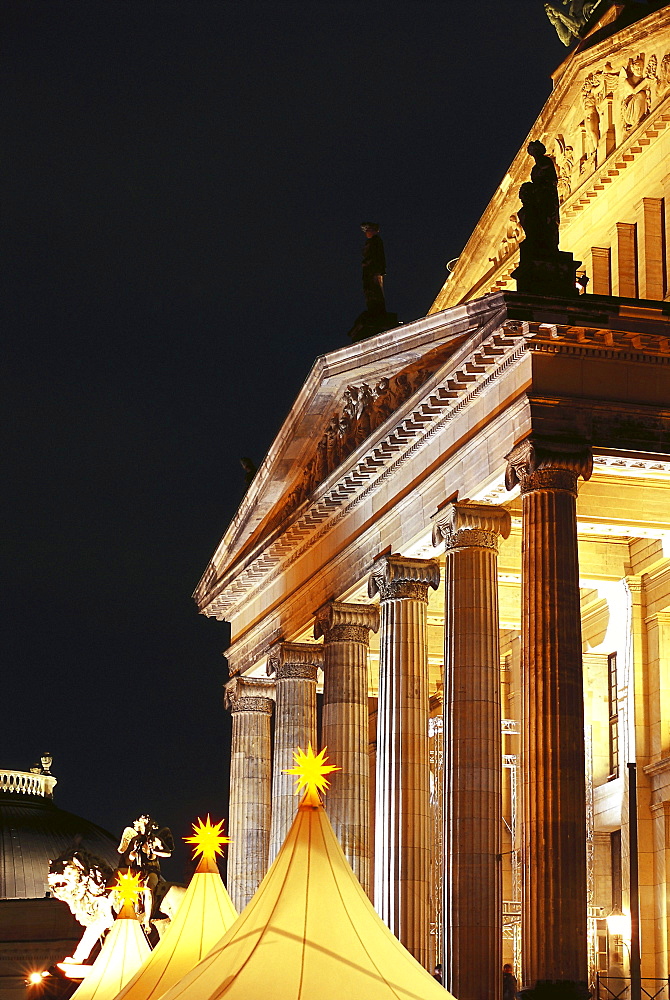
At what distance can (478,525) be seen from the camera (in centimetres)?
3662

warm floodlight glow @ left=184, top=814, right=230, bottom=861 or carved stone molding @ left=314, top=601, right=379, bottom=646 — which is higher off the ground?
carved stone molding @ left=314, top=601, right=379, bottom=646

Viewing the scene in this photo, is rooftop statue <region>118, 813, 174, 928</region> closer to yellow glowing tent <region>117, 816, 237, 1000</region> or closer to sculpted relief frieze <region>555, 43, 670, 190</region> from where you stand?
yellow glowing tent <region>117, 816, 237, 1000</region>

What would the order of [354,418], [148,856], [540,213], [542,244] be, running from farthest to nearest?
1. [354,418]
2. [148,856]
3. [540,213]
4. [542,244]

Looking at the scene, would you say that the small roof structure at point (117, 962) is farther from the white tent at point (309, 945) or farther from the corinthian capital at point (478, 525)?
the white tent at point (309, 945)

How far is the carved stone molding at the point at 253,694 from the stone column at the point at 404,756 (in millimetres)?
14047

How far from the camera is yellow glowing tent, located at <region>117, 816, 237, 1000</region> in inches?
871

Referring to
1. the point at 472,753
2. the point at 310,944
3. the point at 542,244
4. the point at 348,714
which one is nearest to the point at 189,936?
the point at 310,944

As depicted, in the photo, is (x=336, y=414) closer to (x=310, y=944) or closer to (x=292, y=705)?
(x=292, y=705)

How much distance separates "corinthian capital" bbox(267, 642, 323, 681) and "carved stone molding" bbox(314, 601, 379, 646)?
13.3 ft

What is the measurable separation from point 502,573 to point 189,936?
2139 centimetres

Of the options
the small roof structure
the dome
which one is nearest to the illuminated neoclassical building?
the small roof structure

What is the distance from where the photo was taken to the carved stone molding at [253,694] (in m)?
54.9

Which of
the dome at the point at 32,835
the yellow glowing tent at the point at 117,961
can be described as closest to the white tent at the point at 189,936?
the yellow glowing tent at the point at 117,961

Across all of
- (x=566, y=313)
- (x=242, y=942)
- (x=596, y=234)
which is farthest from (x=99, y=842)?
(x=242, y=942)
